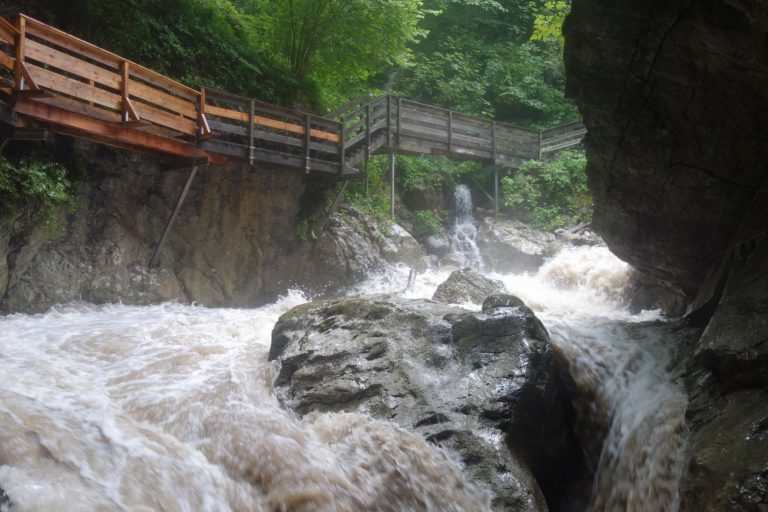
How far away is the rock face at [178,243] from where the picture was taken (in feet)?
26.6

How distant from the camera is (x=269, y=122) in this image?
10.6m

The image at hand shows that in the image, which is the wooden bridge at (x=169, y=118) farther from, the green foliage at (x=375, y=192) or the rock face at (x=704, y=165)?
the rock face at (x=704, y=165)

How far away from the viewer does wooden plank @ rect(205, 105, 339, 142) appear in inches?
380

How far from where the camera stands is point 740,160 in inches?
197

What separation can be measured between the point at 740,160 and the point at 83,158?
30.8 feet

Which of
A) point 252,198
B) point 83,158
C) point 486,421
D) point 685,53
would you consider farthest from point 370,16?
point 486,421

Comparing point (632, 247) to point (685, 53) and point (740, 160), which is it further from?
point (685, 53)

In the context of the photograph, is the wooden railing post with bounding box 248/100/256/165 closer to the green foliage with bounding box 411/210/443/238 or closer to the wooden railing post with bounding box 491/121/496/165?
the green foliage with bounding box 411/210/443/238

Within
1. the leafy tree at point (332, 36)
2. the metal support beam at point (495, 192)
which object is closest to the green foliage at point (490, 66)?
the metal support beam at point (495, 192)

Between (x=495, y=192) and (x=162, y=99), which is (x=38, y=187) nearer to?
(x=162, y=99)

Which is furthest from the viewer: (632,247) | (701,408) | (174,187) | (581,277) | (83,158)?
(581,277)

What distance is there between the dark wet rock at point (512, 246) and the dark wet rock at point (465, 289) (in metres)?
4.75

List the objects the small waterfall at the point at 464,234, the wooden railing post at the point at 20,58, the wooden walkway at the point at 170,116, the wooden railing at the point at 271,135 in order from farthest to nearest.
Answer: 1. the small waterfall at the point at 464,234
2. the wooden railing at the point at 271,135
3. the wooden walkway at the point at 170,116
4. the wooden railing post at the point at 20,58

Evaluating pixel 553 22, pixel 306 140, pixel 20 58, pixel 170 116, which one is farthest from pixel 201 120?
pixel 553 22
